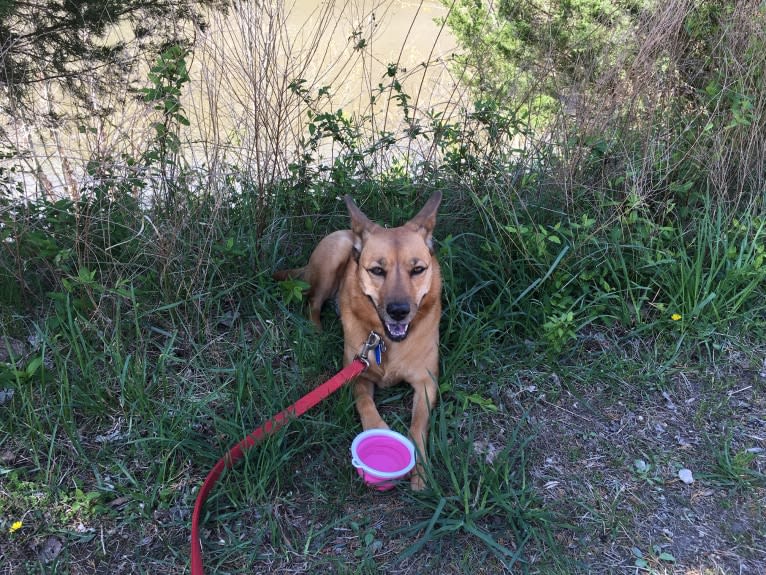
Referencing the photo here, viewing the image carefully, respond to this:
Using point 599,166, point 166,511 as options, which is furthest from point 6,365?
point 599,166

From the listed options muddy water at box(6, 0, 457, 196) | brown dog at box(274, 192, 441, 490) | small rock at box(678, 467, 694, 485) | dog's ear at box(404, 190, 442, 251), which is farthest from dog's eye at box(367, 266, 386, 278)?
small rock at box(678, 467, 694, 485)

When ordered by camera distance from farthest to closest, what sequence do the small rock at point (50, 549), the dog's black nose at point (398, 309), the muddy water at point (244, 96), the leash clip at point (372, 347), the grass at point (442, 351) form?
the muddy water at point (244, 96) → the leash clip at point (372, 347) → the dog's black nose at point (398, 309) → the grass at point (442, 351) → the small rock at point (50, 549)

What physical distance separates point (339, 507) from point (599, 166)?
8.50 ft

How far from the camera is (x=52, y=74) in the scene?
12.1ft

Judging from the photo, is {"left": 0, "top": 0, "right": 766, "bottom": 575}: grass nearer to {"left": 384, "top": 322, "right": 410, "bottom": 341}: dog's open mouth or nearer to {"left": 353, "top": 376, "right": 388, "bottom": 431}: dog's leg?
{"left": 353, "top": 376, "right": 388, "bottom": 431}: dog's leg

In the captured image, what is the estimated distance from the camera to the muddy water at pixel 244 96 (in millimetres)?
2803

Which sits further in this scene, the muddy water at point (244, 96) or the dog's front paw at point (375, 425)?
Result: the muddy water at point (244, 96)

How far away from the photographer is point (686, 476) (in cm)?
248

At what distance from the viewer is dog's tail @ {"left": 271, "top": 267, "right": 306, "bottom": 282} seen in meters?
Answer: 3.31

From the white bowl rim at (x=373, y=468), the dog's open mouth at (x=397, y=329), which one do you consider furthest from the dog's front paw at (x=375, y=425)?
the dog's open mouth at (x=397, y=329)

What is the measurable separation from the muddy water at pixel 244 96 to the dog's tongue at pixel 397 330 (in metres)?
1.35

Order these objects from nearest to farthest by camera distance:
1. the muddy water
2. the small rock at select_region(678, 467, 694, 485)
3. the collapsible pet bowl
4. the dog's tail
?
the collapsible pet bowl < the small rock at select_region(678, 467, 694, 485) < the muddy water < the dog's tail

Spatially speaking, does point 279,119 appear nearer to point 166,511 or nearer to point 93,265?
point 93,265

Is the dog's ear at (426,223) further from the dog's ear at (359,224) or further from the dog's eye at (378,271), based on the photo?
the dog's eye at (378,271)
